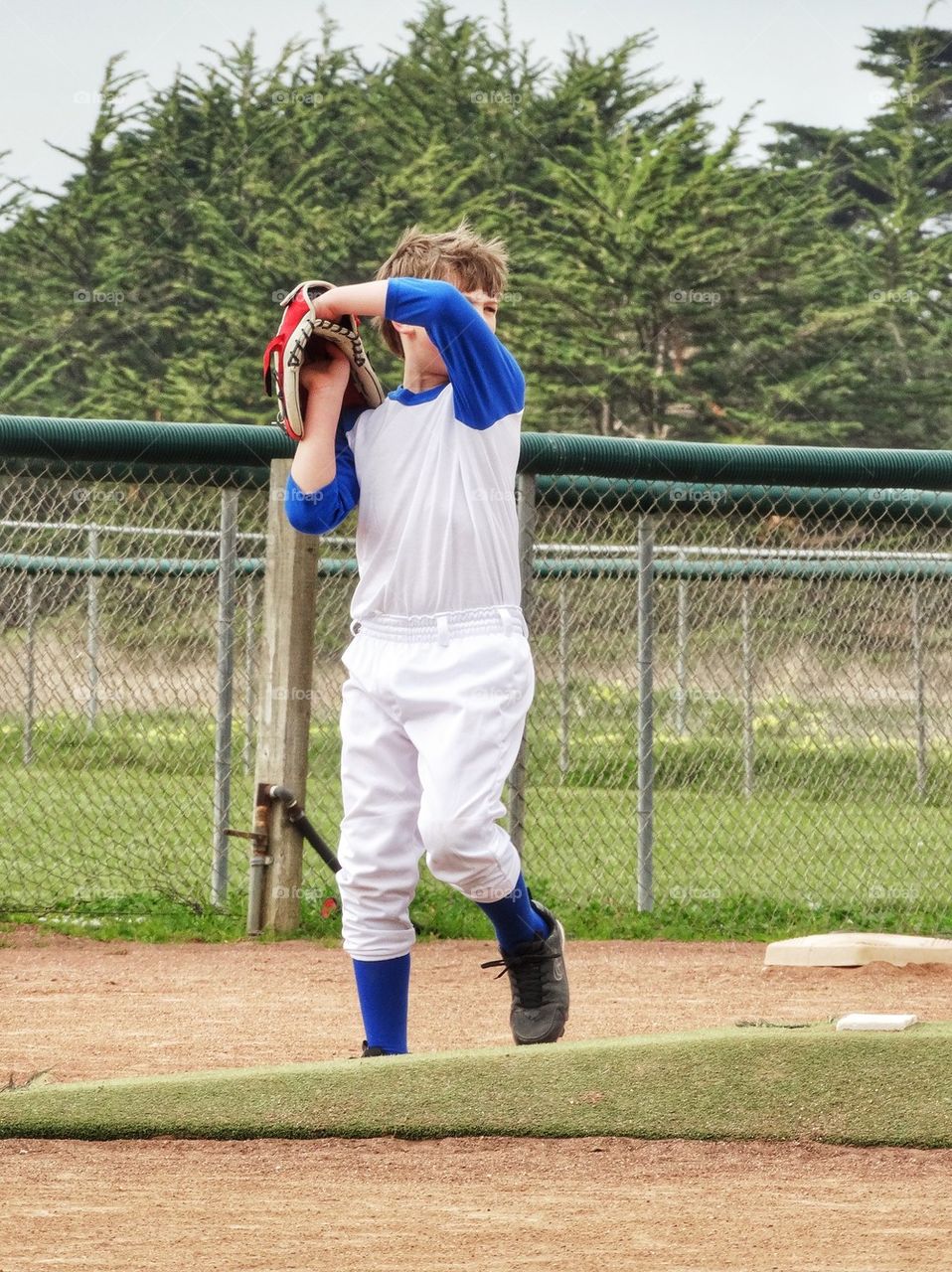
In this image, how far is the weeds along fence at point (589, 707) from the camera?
20.4 ft

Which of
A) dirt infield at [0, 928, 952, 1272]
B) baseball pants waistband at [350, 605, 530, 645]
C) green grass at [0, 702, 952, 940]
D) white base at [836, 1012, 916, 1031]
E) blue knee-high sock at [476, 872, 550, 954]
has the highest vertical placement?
baseball pants waistband at [350, 605, 530, 645]

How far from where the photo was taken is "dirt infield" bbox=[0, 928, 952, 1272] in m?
2.55

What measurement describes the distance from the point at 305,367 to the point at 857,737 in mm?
8360

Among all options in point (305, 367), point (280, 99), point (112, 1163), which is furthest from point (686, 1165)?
point (280, 99)

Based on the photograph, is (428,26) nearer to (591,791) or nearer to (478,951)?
(591,791)

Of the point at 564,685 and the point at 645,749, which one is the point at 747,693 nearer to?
the point at 564,685

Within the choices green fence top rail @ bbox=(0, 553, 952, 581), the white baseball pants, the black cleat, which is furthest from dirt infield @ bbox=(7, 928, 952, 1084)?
green fence top rail @ bbox=(0, 553, 952, 581)

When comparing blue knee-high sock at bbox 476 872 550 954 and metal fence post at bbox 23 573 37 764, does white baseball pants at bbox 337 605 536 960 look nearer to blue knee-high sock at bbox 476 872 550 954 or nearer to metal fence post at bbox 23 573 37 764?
blue knee-high sock at bbox 476 872 550 954

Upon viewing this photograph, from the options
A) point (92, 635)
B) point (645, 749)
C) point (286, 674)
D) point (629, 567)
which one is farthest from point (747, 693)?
point (286, 674)

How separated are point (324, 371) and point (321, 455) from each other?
0.20m

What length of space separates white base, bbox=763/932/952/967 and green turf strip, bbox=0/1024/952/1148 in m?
2.16

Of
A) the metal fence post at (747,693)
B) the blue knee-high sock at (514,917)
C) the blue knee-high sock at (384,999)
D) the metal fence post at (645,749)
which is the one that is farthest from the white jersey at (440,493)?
the metal fence post at (747,693)

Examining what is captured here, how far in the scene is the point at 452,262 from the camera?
385cm

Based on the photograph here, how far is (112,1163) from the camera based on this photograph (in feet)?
10.5
